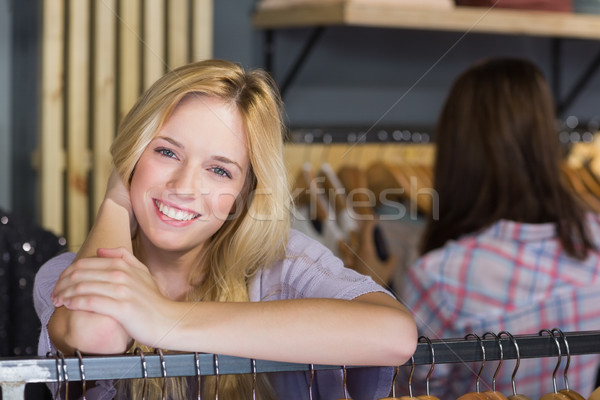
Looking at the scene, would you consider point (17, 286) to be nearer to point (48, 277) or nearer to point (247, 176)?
point (48, 277)

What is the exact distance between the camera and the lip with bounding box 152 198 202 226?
42.7 inches

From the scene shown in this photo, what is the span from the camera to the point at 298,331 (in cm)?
86

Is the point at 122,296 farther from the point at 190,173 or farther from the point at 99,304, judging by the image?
the point at 190,173

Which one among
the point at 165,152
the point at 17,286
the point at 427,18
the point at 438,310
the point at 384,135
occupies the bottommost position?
the point at 438,310

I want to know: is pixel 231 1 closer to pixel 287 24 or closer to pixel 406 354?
pixel 287 24

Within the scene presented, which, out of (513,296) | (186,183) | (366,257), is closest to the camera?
(186,183)

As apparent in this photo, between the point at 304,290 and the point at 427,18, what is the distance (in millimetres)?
1128

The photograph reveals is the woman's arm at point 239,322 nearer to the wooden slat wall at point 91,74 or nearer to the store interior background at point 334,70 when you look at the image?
the wooden slat wall at point 91,74

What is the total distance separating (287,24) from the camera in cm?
212

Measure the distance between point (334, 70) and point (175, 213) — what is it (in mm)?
1463

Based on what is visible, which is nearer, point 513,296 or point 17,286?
point 17,286

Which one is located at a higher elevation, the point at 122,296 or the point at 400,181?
the point at 122,296

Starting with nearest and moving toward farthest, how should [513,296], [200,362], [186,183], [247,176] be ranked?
[200,362] < [186,183] < [247,176] < [513,296]

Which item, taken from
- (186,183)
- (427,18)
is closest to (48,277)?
(186,183)
